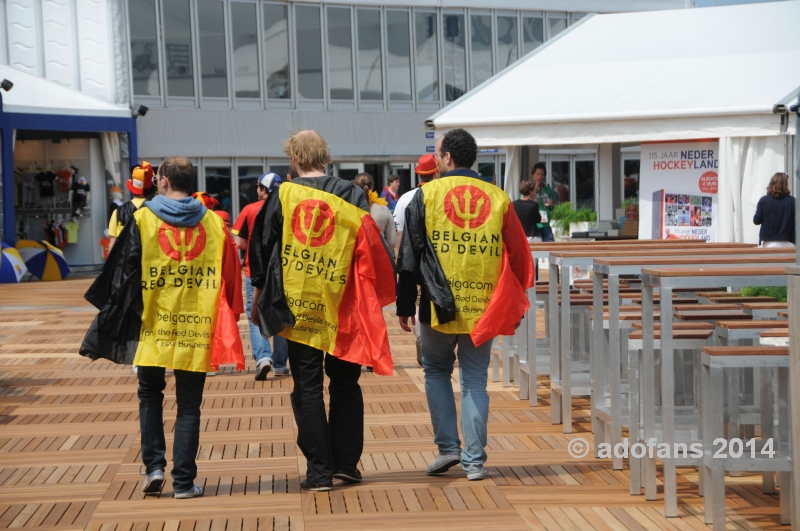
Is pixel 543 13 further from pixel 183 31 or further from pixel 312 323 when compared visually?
pixel 312 323

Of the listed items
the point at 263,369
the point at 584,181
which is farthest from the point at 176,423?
the point at 584,181

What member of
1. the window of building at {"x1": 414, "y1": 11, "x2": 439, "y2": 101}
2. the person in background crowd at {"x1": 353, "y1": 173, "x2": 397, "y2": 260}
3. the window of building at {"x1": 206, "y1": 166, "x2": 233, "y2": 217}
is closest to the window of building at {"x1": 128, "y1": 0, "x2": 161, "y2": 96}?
the window of building at {"x1": 206, "y1": 166, "x2": 233, "y2": 217}

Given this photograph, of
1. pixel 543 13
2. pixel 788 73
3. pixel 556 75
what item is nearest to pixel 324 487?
pixel 788 73

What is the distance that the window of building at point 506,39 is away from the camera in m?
33.0

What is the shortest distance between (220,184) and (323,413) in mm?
25001

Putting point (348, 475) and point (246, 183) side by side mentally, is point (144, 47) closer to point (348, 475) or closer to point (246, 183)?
point (246, 183)

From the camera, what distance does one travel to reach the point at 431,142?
32.3m

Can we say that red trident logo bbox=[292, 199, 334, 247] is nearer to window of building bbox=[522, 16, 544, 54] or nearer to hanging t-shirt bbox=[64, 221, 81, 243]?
hanging t-shirt bbox=[64, 221, 81, 243]

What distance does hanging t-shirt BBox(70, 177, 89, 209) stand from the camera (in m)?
25.0

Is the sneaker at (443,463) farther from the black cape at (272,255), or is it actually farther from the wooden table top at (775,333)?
the wooden table top at (775,333)

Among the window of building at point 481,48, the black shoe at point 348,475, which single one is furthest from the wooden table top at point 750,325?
Answer: the window of building at point 481,48

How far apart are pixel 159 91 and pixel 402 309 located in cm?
2451

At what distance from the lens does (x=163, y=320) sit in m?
5.28

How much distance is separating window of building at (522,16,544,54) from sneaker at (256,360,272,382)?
25.7 metres
